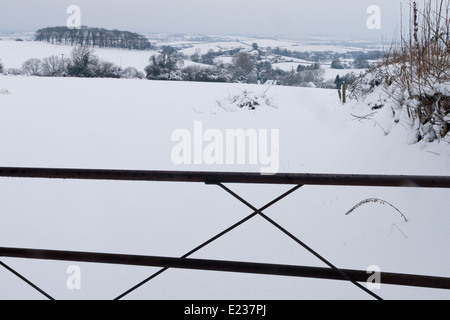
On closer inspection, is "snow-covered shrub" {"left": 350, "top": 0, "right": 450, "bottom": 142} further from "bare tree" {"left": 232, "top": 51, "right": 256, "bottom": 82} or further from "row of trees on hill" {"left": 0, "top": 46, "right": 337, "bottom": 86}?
"bare tree" {"left": 232, "top": 51, "right": 256, "bottom": 82}

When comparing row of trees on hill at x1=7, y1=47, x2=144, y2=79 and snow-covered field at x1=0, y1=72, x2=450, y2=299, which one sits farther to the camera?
row of trees on hill at x1=7, y1=47, x2=144, y2=79

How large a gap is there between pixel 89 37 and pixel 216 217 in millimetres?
10766

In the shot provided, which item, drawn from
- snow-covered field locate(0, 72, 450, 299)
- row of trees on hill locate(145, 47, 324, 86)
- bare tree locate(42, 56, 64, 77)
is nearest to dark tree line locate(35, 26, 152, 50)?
row of trees on hill locate(145, 47, 324, 86)

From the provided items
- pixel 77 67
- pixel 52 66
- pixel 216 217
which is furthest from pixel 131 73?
pixel 216 217

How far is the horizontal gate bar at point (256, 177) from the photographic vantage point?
1.34 meters

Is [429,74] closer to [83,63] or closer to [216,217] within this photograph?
[216,217]

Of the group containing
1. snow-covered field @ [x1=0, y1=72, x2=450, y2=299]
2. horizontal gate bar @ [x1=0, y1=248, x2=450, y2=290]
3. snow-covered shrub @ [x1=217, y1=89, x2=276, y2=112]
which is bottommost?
snow-covered field @ [x1=0, y1=72, x2=450, y2=299]

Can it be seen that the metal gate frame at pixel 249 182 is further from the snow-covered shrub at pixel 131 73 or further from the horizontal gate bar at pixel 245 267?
the snow-covered shrub at pixel 131 73

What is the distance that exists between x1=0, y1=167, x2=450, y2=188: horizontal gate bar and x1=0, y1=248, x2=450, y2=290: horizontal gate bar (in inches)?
Answer: 15.2

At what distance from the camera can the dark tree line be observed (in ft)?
43.7

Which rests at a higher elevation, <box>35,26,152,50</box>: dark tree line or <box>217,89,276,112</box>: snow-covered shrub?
<box>35,26,152,50</box>: dark tree line

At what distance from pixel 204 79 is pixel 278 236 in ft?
61.7

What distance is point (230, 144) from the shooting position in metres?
8.88

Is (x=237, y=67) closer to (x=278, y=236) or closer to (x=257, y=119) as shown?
(x=257, y=119)
